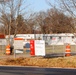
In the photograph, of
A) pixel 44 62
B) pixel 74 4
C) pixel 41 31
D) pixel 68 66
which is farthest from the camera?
pixel 41 31

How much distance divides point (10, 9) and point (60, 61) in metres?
13.5

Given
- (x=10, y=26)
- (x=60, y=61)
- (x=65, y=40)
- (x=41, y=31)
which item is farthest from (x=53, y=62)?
(x=41, y=31)

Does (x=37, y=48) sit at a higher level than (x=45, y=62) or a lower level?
higher

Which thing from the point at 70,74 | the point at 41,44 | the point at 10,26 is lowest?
the point at 70,74

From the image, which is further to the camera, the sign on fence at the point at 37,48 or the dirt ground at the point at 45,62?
the sign on fence at the point at 37,48

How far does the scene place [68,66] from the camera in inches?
819

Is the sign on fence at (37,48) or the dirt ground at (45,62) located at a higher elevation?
the sign on fence at (37,48)

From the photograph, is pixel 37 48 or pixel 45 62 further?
pixel 37 48

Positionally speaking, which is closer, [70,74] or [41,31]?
[70,74]

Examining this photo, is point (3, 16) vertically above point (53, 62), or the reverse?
point (3, 16)

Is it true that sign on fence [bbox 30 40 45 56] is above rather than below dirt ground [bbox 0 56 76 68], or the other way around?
above

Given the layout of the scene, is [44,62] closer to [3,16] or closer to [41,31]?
[3,16]

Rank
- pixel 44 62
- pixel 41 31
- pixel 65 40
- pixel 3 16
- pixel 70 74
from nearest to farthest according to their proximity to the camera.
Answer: pixel 70 74 < pixel 44 62 < pixel 3 16 < pixel 65 40 < pixel 41 31

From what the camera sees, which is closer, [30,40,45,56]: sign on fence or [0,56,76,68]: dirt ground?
[0,56,76,68]: dirt ground
